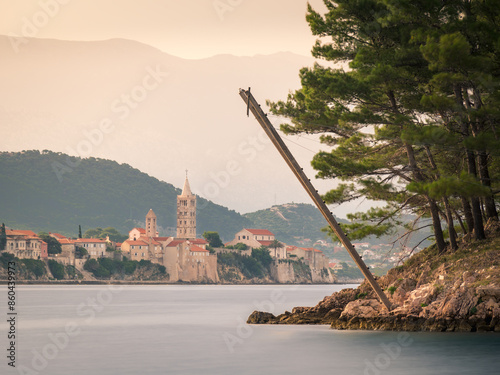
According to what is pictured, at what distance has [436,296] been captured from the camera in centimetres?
2711

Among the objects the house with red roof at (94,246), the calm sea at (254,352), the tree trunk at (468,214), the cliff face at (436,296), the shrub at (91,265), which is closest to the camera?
the calm sea at (254,352)

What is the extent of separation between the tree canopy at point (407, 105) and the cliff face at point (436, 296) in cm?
142

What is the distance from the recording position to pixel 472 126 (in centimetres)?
2781

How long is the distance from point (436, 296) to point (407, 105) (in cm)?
727

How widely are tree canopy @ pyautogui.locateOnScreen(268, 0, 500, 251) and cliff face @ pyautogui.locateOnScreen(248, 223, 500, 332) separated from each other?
142cm

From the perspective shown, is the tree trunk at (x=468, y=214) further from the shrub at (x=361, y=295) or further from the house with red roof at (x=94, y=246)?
the house with red roof at (x=94, y=246)

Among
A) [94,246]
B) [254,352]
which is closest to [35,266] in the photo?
[94,246]

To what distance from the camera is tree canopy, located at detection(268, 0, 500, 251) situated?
25.4 meters

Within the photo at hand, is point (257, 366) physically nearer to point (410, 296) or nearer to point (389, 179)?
point (410, 296)

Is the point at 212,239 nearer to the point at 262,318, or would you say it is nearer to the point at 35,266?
the point at 35,266

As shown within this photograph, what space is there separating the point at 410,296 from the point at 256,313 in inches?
401

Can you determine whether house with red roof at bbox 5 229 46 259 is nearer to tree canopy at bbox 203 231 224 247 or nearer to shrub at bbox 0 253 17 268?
shrub at bbox 0 253 17 268

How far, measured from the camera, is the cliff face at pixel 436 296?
25297mm

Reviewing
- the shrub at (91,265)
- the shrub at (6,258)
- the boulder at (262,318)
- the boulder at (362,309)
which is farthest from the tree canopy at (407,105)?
the shrub at (91,265)
